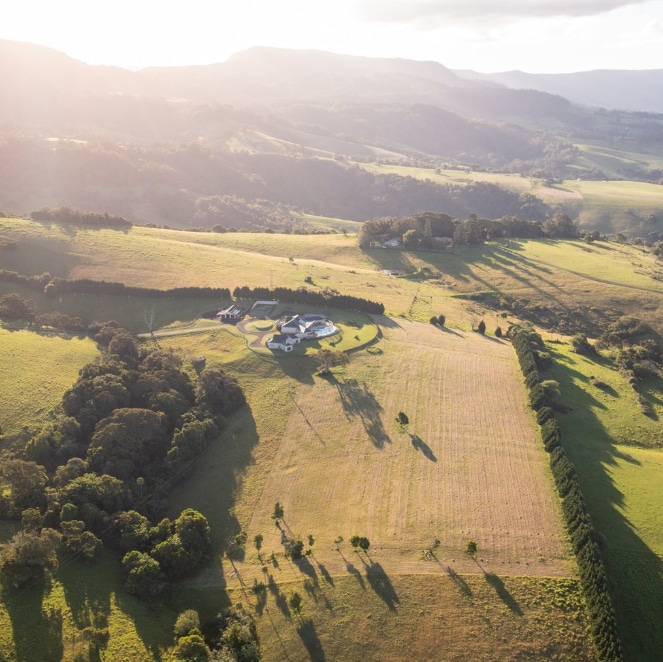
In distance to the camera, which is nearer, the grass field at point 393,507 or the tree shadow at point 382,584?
the grass field at point 393,507

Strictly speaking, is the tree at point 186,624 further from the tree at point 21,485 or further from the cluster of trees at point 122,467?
the tree at point 21,485

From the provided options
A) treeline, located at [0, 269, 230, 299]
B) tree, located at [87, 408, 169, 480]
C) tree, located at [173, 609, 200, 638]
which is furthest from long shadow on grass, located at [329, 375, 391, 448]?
treeline, located at [0, 269, 230, 299]

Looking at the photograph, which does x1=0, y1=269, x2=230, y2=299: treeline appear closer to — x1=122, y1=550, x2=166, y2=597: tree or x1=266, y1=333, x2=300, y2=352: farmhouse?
x1=266, y1=333, x2=300, y2=352: farmhouse

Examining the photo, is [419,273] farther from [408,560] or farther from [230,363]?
[408,560]

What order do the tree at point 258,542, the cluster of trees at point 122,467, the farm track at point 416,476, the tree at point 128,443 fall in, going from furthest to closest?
1. the tree at point 128,443
2. the tree at point 258,542
3. the farm track at point 416,476
4. the cluster of trees at point 122,467

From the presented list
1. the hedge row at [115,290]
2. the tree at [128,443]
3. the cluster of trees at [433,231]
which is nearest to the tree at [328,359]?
the tree at [128,443]

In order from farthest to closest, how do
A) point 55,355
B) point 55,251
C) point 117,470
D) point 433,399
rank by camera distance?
point 55,251 → point 55,355 → point 433,399 → point 117,470

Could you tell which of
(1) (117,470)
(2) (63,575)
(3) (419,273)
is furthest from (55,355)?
(3) (419,273)
